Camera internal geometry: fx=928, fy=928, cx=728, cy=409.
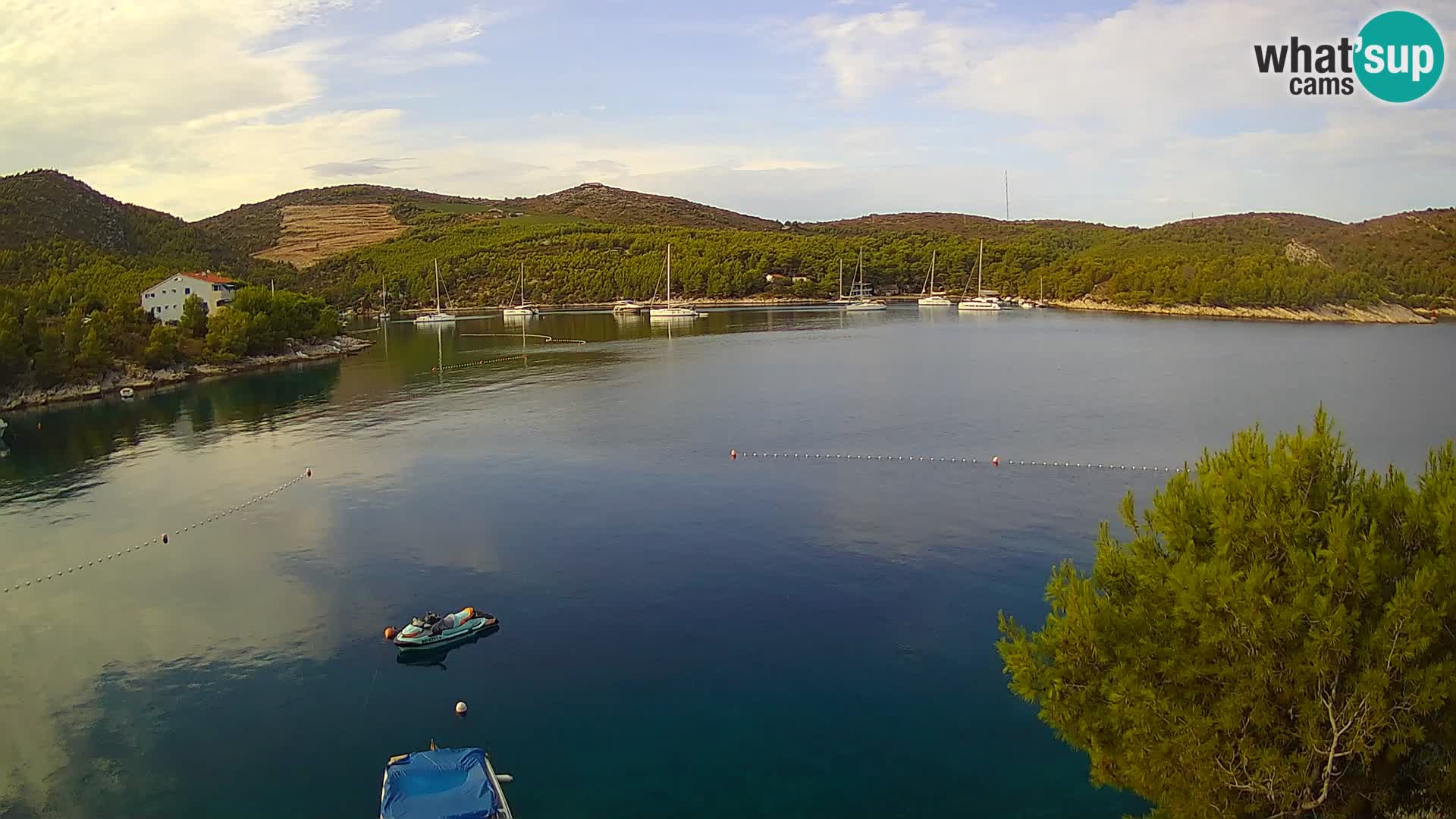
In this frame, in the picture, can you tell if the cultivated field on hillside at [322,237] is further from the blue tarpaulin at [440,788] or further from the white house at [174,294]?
the blue tarpaulin at [440,788]

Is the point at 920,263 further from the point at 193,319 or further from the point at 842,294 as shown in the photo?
the point at 193,319

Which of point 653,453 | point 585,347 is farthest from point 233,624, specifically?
point 585,347

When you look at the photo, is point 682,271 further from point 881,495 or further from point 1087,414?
point 881,495

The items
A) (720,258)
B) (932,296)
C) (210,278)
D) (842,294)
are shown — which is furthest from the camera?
(720,258)

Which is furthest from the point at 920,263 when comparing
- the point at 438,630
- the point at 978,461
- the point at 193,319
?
the point at 438,630

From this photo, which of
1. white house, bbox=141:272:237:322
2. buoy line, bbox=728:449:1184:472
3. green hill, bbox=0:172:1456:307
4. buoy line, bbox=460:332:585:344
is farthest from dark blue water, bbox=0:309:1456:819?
green hill, bbox=0:172:1456:307

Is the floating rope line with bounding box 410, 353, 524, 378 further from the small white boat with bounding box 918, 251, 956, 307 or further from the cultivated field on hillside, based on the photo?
the cultivated field on hillside
